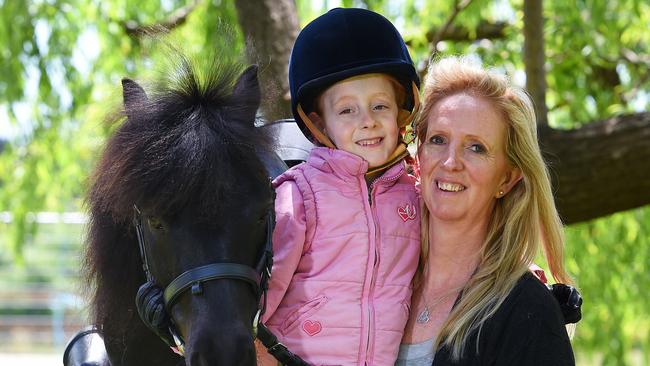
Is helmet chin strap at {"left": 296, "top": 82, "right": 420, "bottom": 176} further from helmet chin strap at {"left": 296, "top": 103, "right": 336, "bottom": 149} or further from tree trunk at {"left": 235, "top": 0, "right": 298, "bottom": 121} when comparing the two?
tree trunk at {"left": 235, "top": 0, "right": 298, "bottom": 121}

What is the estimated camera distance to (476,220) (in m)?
2.72

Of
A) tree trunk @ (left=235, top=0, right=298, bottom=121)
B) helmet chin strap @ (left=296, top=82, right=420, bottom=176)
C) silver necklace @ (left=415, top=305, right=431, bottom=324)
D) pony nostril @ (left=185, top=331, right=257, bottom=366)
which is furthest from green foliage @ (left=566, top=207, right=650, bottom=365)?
pony nostril @ (left=185, top=331, right=257, bottom=366)

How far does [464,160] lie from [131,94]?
0.96 metres

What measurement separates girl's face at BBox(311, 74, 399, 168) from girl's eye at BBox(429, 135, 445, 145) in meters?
0.11

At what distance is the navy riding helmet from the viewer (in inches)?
109

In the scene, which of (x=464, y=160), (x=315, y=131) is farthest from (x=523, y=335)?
(x=315, y=131)

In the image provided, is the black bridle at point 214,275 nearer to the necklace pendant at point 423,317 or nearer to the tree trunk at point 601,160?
the necklace pendant at point 423,317

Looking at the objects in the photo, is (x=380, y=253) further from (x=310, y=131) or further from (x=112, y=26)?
(x=112, y=26)

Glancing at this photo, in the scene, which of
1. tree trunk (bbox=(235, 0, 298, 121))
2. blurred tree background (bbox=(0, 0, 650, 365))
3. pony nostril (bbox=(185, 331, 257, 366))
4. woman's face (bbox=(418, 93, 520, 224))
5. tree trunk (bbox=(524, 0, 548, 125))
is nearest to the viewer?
pony nostril (bbox=(185, 331, 257, 366))

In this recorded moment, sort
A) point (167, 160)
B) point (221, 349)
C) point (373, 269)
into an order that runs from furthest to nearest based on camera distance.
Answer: point (373, 269)
point (167, 160)
point (221, 349)

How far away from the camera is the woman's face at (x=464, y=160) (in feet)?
8.56

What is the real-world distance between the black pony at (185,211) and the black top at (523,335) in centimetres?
59

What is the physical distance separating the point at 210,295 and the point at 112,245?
469 mm

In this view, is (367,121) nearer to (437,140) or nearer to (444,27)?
(437,140)
